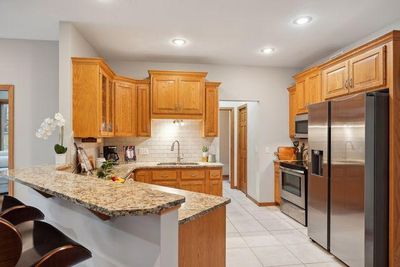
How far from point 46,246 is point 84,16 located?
8.44 ft

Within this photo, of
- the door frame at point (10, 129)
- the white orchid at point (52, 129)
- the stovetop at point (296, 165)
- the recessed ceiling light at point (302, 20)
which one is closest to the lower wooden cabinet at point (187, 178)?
the stovetop at point (296, 165)

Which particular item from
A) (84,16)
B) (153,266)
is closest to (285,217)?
(153,266)

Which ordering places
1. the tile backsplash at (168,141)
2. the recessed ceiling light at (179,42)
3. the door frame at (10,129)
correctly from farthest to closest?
the tile backsplash at (168,141) < the recessed ceiling light at (179,42) < the door frame at (10,129)

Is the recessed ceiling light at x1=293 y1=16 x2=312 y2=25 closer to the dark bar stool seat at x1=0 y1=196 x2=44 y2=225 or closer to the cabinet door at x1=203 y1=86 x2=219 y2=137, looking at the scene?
the cabinet door at x1=203 y1=86 x2=219 y2=137

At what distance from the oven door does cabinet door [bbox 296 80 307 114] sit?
1064mm

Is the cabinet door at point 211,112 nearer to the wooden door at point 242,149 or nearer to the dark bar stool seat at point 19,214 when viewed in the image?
the wooden door at point 242,149

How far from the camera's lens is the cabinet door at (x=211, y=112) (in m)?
4.67

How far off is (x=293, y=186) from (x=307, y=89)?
1.61 m

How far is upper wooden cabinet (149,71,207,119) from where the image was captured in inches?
176

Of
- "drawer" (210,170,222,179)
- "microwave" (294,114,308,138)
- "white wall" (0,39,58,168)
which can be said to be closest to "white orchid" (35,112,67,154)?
"white wall" (0,39,58,168)

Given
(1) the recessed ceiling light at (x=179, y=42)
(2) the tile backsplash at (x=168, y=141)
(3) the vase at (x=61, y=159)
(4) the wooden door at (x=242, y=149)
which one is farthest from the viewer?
(4) the wooden door at (x=242, y=149)

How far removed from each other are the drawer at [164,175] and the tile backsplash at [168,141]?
2.18 ft

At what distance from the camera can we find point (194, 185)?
4.35 m

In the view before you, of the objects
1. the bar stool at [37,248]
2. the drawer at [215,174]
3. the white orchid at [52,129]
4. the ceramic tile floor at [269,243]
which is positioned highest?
the white orchid at [52,129]
